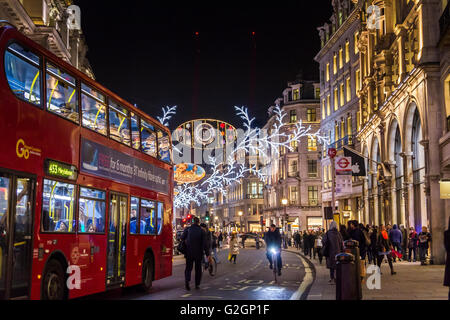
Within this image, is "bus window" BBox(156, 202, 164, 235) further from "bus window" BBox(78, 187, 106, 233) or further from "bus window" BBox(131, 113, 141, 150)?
"bus window" BBox(78, 187, 106, 233)

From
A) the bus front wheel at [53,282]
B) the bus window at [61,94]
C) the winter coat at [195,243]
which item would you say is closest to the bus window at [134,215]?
the winter coat at [195,243]

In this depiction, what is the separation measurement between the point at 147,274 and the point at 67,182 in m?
5.42

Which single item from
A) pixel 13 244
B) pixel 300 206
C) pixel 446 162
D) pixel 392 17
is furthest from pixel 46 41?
pixel 300 206

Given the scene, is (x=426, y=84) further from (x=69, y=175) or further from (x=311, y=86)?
(x=311, y=86)

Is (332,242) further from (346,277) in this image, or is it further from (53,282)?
(53,282)

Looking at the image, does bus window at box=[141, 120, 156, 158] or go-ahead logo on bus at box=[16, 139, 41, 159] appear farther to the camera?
bus window at box=[141, 120, 156, 158]

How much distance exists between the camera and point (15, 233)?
9562 mm

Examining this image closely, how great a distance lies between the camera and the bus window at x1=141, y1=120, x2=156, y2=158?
15836 millimetres

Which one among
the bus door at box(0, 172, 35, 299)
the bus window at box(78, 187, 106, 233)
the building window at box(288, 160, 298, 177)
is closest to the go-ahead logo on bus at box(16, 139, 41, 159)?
the bus door at box(0, 172, 35, 299)

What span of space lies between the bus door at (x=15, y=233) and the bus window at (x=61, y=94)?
1695mm

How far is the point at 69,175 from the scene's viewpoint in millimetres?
11391

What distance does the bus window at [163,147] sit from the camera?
17.4 meters

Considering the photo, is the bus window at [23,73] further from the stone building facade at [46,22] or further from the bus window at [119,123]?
the stone building facade at [46,22]

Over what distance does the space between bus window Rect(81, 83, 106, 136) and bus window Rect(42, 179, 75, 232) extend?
1.60m
